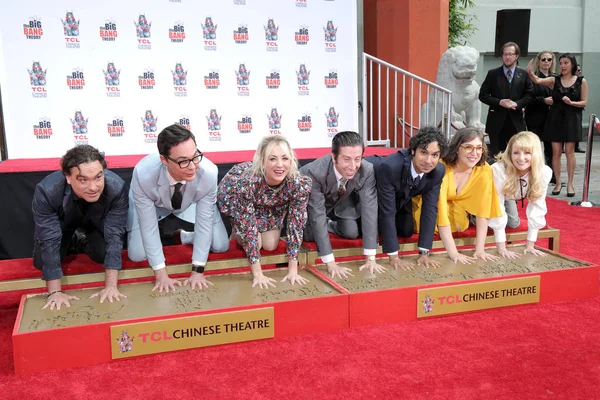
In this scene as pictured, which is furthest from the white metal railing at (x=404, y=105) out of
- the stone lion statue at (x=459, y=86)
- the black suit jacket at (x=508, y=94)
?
the black suit jacket at (x=508, y=94)

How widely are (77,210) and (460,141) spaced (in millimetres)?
1989

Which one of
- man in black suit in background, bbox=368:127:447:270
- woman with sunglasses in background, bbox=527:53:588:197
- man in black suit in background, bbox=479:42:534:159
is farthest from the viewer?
woman with sunglasses in background, bbox=527:53:588:197

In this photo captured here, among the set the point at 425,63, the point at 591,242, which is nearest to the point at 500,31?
the point at 425,63

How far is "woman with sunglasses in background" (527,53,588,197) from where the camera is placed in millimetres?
5703

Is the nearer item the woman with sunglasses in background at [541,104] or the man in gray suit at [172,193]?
the man in gray suit at [172,193]

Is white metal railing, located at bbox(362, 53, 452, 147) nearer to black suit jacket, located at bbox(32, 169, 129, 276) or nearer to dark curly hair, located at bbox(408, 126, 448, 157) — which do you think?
dark curly hair, located at bbox(408, 126, 448, 157)

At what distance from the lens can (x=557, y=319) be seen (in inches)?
97.3

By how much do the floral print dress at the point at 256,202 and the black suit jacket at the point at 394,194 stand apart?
460 millimetres

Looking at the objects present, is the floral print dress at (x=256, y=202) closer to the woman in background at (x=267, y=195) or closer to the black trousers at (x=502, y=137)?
the woman in background at (x=267, y=195)

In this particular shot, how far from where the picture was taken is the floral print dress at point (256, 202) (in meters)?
2.58

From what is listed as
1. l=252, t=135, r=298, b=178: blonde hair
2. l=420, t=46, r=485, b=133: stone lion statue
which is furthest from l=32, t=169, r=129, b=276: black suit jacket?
l=420, t=46, r=485, b=133: stone lion statue

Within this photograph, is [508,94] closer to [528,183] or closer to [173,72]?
[528,183]

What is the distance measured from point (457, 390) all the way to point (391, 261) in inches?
41.8

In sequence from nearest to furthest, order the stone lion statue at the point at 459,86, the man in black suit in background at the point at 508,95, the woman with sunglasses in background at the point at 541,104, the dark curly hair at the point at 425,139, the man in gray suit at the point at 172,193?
the man in gray suit at the point at 172,193, the dark curly hair at the point at 425,139, the man in black suit in background at the point at 508,95, the stone lion statue at the point at 459,86, the woman with sunglasses in background at the point at 541,104
